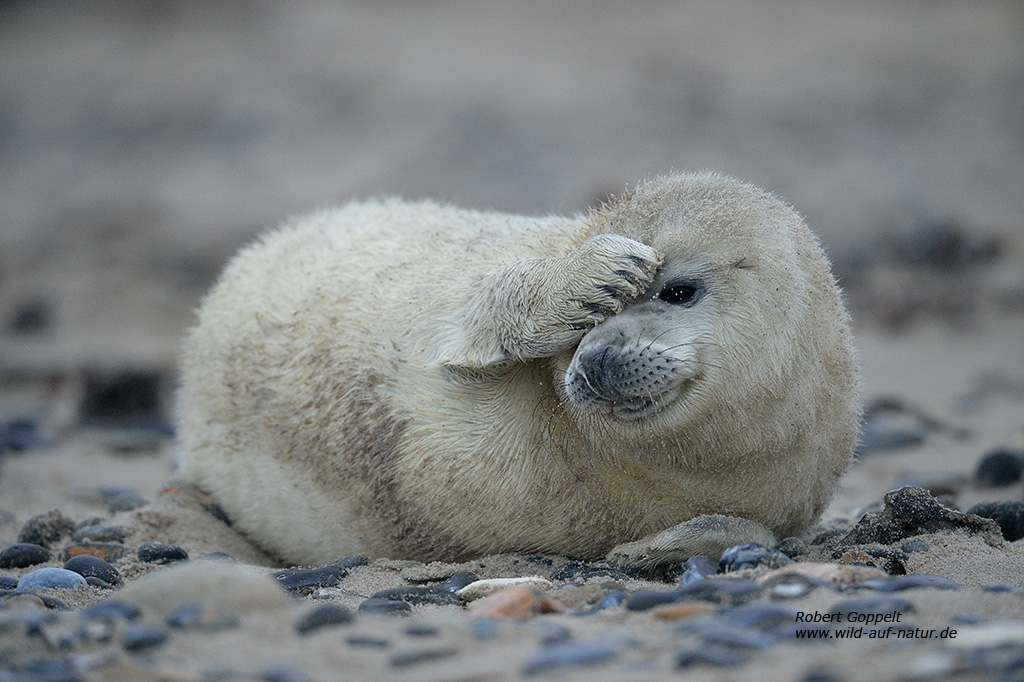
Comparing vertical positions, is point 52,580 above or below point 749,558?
below

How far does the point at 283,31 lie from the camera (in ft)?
52.3

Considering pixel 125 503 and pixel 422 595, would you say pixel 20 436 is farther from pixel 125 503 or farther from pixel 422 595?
pixel 422 595

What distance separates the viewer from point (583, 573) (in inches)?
140

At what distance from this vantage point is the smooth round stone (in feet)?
12.1

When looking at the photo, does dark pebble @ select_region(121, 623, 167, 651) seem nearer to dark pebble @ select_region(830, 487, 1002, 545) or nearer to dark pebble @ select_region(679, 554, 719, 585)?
dark pebble @ select_region(679, 554, 719, 585)

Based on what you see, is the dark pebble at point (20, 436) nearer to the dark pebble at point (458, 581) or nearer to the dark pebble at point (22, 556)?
the dark pebble at point (22, 556)

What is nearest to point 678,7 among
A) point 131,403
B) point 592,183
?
point 592,183

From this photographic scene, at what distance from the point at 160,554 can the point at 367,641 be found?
2.03 meters

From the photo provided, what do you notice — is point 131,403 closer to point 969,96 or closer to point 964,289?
point 964,289

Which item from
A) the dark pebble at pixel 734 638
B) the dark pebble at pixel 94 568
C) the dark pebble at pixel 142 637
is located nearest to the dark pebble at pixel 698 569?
the dark pebble at pixel 734 638

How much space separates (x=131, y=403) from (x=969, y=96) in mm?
9752

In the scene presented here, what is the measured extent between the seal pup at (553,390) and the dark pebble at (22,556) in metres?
0.88

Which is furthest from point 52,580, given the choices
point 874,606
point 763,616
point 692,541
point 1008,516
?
point 1008,516

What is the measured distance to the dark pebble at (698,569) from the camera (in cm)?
330
